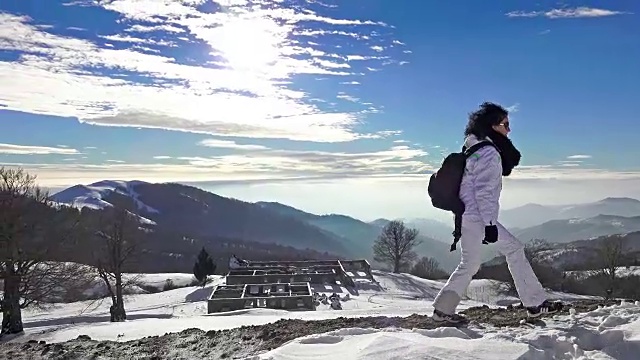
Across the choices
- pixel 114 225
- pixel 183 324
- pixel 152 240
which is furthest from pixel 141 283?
pixel 152 240

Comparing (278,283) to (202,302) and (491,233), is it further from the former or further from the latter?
(491,233)

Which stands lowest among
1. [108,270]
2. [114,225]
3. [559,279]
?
[559,279]

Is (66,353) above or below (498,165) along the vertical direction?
below

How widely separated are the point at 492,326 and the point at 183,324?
252 inches

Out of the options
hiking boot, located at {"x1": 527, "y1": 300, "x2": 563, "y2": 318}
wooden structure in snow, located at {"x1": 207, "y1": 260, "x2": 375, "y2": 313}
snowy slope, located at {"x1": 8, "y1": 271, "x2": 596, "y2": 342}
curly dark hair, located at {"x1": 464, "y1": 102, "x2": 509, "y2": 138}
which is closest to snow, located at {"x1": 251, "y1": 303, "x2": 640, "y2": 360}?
hiking boot, located at {"x1": 527, "y1": 300, "x2": 563, "y2": 318}

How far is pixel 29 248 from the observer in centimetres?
2072

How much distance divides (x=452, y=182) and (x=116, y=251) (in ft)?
96.8

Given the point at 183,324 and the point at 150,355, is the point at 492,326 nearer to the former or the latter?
the point at 150,355

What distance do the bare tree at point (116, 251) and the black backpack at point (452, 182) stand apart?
2659 cm

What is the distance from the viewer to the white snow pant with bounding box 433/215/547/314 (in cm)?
593

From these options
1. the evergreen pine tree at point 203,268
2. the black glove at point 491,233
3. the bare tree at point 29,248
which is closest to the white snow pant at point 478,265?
the black glove at point 491,233

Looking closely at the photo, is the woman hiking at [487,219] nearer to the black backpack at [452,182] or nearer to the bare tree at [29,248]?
the black backpack at [452,182]

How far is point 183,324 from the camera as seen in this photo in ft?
33.3

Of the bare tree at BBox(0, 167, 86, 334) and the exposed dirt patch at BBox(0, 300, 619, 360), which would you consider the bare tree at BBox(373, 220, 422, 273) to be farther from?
the exposed dirt patch at BBox(0, 300, 619, 360)
